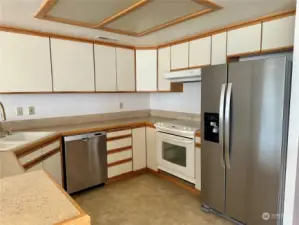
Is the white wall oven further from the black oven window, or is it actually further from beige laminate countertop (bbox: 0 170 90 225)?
beige laminate countertop (bbox: 0 170 90 225)

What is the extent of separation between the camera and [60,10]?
71.3 inches

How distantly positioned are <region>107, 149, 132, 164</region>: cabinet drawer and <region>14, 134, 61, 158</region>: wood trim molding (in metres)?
0.82

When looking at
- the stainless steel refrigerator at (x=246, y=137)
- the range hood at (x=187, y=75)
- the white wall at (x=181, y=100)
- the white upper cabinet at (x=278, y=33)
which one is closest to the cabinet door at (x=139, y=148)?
the white wall at (x=181, y=100)

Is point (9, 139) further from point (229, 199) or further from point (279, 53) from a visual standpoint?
point (279, 53)

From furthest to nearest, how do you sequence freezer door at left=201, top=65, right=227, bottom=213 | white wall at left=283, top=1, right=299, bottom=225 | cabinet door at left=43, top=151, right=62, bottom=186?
cabinet door at left=43, top=151, right=62, bottom=186 < freezer door at left=201, top=65, right=227, bottom=213 < white wall at left=283, top=1, right=299, bottom=225

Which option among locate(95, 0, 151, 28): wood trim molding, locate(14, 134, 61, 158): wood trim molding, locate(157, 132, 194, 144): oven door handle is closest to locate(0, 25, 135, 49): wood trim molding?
locate(95, 0, 151, 28): wood trim molding

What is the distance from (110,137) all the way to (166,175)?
3.38 ft

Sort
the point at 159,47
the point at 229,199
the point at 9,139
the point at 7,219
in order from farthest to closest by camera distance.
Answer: the point at 159,47
the point at 9,139
the point at 229,199
the point at 7,219

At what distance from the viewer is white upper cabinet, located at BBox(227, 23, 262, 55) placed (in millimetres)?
2184

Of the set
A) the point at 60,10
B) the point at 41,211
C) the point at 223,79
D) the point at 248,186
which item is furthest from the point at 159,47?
the point at 41,211

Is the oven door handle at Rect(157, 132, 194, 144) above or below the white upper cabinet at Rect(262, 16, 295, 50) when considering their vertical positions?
below

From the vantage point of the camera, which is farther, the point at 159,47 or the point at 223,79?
the point at 159,47

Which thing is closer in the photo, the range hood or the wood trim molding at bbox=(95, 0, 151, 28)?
the wood trim molding at bbox=(95, 0, 151, 28)

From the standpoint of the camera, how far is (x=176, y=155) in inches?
113
